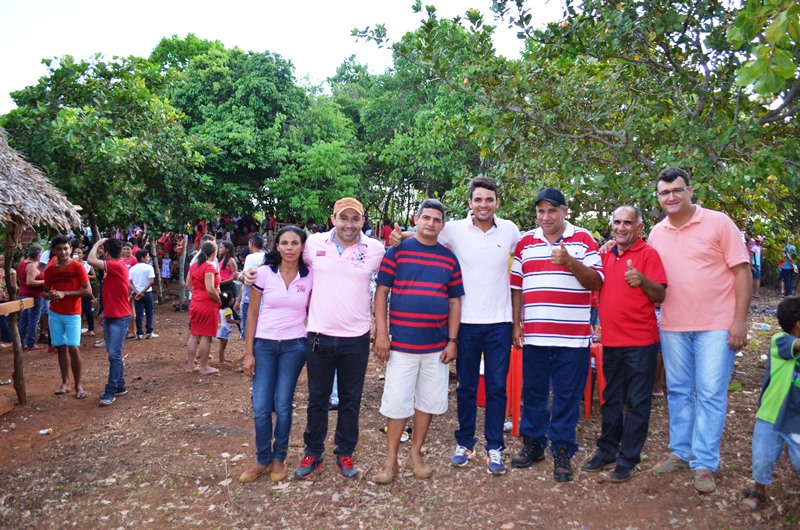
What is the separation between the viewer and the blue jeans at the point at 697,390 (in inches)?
164

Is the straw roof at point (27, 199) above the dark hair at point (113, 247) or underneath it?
above

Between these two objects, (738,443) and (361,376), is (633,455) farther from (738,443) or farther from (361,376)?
(361,376)

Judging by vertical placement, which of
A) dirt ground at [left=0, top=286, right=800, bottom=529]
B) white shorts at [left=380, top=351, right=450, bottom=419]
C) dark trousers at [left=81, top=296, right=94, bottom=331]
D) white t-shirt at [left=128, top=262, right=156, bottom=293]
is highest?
white t-shirt at [left=128, top=262, right=156, bottom=293]

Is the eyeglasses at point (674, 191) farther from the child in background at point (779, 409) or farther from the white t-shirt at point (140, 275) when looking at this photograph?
the white t-shirt at point (140, 275)

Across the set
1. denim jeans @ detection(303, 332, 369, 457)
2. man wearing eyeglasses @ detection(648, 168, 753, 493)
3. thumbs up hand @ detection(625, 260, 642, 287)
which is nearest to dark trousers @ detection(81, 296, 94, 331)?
denim jeans @ detection(303, 332, 369, 457)

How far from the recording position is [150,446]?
5.66 m

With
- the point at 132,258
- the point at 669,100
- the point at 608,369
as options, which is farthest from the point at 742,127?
the point at 132,258

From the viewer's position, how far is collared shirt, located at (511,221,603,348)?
4441mm

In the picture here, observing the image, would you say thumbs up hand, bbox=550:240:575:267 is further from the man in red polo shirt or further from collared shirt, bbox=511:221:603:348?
the man in red polo shirt

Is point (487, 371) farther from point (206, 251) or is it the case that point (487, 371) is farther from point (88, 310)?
point (88, 310)

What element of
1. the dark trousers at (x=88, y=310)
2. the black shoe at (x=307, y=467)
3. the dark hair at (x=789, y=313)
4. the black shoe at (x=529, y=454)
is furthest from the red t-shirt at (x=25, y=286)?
the dark hair at (x=789, y=313)

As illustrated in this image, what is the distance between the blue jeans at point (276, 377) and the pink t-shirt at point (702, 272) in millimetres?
2724

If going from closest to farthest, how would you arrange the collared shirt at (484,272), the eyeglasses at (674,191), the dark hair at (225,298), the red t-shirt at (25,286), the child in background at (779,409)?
the child in background at (779,409), the eyeglasses at (674,191), the collared shirt at (484,272), the dark hair at (225,298), the red t-shirt at (25,286)

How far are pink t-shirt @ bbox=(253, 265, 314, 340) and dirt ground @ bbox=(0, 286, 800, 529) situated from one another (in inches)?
45.8
